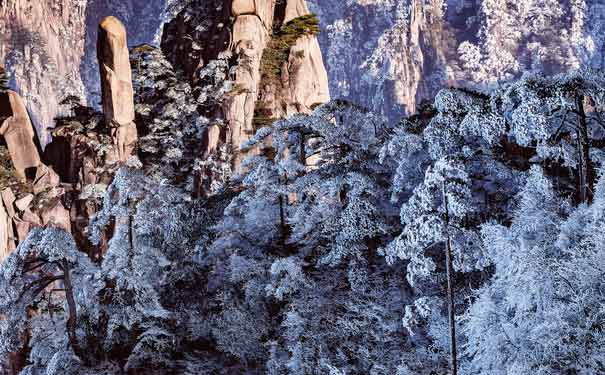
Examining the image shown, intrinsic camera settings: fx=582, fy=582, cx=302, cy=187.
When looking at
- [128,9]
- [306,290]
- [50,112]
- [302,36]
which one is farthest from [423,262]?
[128,9]

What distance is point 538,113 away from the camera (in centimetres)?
1084

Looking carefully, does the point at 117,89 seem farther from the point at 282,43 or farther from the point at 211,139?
the point at 282,43

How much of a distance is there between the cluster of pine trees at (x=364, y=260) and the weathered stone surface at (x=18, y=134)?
18724 millimetres

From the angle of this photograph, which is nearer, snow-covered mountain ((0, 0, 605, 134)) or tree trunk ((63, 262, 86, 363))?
tree trunk ((63, 262, 86, 363))

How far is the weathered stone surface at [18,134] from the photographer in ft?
110

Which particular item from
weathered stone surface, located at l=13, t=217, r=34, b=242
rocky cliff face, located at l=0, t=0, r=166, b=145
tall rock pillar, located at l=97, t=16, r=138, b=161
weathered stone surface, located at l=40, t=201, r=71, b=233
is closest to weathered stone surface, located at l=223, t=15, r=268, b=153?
tall rock pillar, located at l=97, t=16, r=138, b=161

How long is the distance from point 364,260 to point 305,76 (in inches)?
786

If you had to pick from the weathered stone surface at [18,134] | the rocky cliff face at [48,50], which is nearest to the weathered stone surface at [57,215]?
the weathered stone surface at [18,134]

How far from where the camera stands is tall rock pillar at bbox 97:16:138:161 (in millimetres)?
32344

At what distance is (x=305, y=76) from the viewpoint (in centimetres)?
3384

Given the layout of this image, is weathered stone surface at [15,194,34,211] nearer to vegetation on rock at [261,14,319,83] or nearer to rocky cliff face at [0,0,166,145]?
vegetation on rock at [261,14,319,83]

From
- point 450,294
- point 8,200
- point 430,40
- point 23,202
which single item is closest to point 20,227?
point 23,202

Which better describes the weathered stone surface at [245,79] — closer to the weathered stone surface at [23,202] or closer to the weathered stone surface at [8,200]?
the weathered stone surface at [23,202]

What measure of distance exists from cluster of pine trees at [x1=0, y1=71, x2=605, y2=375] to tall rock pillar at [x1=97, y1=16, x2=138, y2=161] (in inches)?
579
